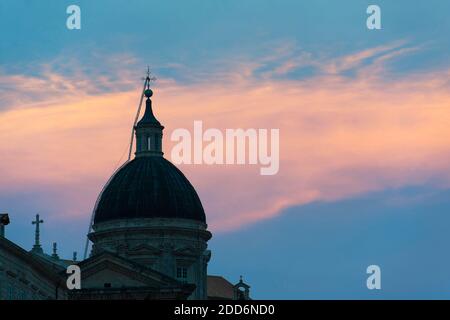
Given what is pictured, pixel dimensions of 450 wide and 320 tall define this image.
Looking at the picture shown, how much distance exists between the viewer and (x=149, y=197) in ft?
557

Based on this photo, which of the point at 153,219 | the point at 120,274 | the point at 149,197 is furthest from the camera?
the point at 149,197

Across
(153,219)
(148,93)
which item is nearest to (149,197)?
(153,219)

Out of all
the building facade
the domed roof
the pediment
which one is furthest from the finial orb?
the pediment

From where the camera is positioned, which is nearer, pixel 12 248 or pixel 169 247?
pixel 12 248

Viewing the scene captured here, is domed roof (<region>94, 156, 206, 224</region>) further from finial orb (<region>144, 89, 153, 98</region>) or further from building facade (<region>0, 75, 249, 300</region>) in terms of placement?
finial orb (<region>144, 89, 153, 98</region>)

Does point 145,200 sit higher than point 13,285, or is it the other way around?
point 145,200

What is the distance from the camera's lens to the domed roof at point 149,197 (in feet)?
555

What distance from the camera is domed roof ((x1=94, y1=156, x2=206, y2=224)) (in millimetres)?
169250

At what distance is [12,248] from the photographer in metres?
97.9

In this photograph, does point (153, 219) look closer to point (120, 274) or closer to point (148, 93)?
point (148, 93)
